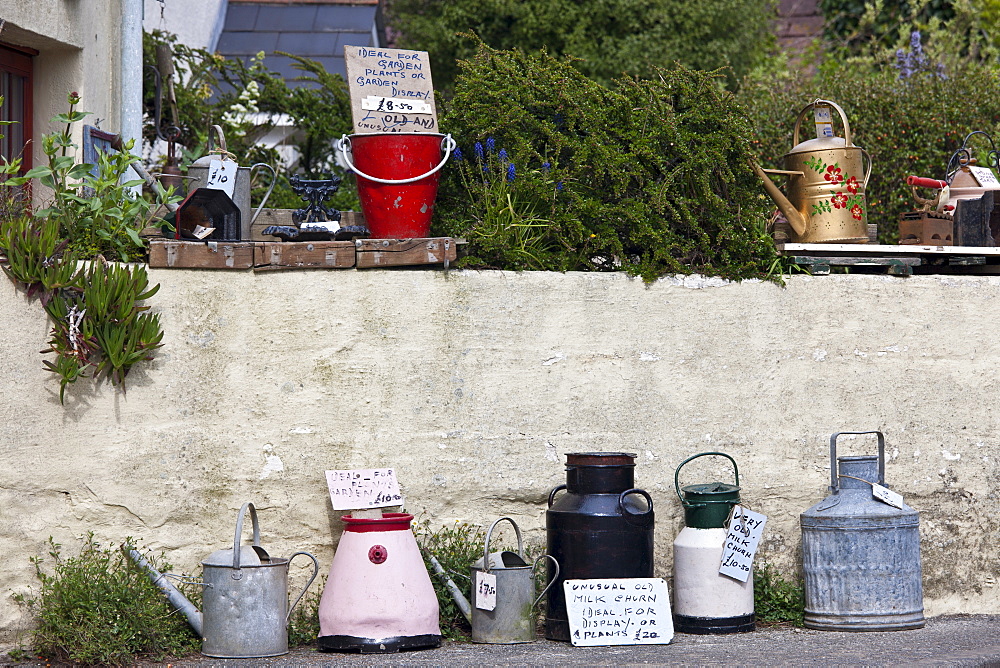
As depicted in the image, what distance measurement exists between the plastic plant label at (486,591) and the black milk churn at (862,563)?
1472mm

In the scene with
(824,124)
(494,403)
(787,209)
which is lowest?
(494,403)

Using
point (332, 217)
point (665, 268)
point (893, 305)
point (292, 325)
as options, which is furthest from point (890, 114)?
point (292, 325)

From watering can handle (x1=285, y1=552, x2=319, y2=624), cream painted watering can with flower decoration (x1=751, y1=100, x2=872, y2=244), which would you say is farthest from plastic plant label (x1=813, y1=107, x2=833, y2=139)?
watering can handle (x1=285, y1=552, x2=319, y2=624)

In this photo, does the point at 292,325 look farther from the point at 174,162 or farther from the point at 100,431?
the point at 174,162

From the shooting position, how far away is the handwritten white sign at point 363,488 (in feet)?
15.2

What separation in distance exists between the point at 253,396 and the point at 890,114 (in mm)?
4944

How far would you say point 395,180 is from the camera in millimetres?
4969

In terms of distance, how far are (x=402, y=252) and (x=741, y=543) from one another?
6.44 ft

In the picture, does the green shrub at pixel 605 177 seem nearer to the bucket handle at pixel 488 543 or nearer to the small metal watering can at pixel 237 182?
the small metal watering can at pixel 237 182

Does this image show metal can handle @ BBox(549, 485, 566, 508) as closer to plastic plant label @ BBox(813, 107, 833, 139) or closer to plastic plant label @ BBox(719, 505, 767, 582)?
plastic plant label @ BBox(719, 505, 767, 582)

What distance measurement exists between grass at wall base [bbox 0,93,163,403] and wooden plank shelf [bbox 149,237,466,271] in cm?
14

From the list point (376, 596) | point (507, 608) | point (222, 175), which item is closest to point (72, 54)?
point (222, 175)

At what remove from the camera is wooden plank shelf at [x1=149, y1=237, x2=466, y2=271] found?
4.62 m

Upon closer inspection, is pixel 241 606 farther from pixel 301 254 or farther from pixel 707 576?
pixel 707 576
